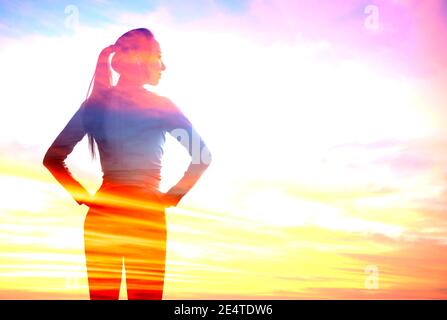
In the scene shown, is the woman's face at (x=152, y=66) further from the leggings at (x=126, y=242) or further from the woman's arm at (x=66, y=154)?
the leggings at (x=126, y=242)

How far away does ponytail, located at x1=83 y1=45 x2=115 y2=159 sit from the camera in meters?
4.75

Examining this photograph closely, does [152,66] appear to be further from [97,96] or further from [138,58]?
[97,96]

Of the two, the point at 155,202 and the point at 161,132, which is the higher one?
the point at 161,132

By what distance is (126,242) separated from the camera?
4582 millimetres

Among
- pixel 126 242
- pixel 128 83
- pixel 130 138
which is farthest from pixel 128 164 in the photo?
pixel 128 83

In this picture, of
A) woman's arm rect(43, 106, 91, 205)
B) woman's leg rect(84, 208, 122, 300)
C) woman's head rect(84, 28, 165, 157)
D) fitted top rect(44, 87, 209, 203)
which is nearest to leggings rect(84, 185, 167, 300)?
woman's leg rect(84, 208, 122, 300)

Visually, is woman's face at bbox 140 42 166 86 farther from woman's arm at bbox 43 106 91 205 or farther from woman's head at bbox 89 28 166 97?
woman's arm at bbox 43 106 91 205

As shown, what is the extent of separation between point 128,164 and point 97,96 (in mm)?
769

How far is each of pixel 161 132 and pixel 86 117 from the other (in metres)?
0.73

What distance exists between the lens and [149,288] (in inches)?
187

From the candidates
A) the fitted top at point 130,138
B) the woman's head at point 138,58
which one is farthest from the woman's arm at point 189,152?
the woman's head at point 138,58

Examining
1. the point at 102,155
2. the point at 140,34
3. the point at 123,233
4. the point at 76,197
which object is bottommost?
the point at 123,233
